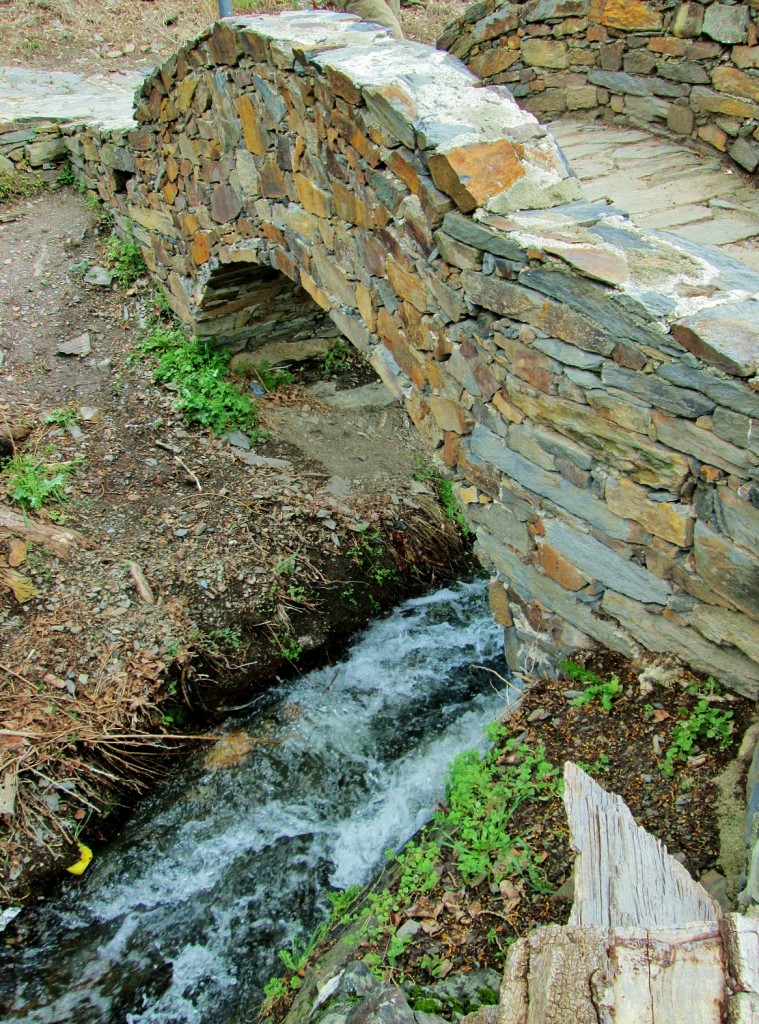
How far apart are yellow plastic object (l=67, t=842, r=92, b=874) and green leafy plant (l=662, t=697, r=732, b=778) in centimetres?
277

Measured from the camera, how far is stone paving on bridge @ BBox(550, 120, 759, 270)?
374cm

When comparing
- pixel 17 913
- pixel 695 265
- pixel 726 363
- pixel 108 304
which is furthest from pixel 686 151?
pixel 17 913

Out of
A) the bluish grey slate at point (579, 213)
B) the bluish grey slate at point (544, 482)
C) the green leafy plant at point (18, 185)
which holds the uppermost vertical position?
the bluish grey slate at point (579, 213)

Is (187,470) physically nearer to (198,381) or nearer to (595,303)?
(198,381)

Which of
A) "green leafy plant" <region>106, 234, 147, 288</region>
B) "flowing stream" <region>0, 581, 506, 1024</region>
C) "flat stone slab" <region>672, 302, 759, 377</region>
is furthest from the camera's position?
"green leafy plant" <region>106, 234, 147, 288</region>

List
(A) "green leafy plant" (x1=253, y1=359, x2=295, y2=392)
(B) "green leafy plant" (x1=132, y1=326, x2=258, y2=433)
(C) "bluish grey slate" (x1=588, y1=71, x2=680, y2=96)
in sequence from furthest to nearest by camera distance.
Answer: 1. (A) "green leafy plant" (x1=253, y1=359, x2=295, y2=392)
2. (B) "green leafy plant" (x1=132, y1=326, x2=258, y2=433)
3. (C) "bluish grey slate" (x1=588, y1=71, x2=680, y2=96)

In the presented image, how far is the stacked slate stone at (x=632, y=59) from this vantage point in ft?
13.9

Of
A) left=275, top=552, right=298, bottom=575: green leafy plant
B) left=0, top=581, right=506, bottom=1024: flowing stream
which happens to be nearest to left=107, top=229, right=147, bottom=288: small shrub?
left=275, top=552, right=298, bottom=575: green leafy plant

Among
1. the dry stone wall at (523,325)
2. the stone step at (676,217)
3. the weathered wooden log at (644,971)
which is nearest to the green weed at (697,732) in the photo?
the dry stone wall at (523,325)

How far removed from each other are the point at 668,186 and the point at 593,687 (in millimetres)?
2613

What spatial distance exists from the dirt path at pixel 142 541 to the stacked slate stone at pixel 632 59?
2346 millimetres

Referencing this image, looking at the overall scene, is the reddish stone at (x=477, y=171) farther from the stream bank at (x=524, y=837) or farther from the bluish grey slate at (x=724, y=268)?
the stream bank at (x=524, y=837)

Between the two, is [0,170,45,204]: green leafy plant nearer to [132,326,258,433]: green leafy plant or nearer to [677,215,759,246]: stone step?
[132,326,258,433]: green leafy plant

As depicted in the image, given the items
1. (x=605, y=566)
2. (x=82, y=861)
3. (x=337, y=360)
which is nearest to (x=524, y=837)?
(x=605, y=566)
